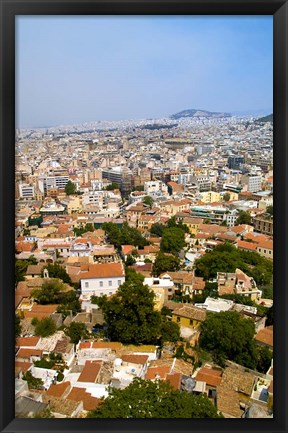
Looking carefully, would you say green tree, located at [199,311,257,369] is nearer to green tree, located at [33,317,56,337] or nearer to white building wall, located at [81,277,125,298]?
green tree, located at [33,317,56,337]

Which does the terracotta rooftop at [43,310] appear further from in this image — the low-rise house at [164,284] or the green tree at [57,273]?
the low-rise house at [164,284]

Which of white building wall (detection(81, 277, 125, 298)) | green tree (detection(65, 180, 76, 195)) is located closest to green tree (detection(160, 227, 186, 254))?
white building wall (detection(81, 277, 125, 298))

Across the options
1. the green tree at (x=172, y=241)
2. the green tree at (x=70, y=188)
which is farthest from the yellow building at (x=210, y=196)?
the green tree at (x=70, y=188)

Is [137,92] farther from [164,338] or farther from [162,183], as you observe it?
[162,183]

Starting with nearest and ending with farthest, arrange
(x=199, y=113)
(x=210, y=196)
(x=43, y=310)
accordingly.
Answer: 1. (x=43, y=310)
2. (x=199, y=113)
3. (x=210, y=196)

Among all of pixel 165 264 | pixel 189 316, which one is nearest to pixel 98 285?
pixel 165 264

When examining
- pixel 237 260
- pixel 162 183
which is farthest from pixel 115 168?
pixel 237 260

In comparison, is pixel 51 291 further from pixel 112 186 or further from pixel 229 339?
pixel 112 186
